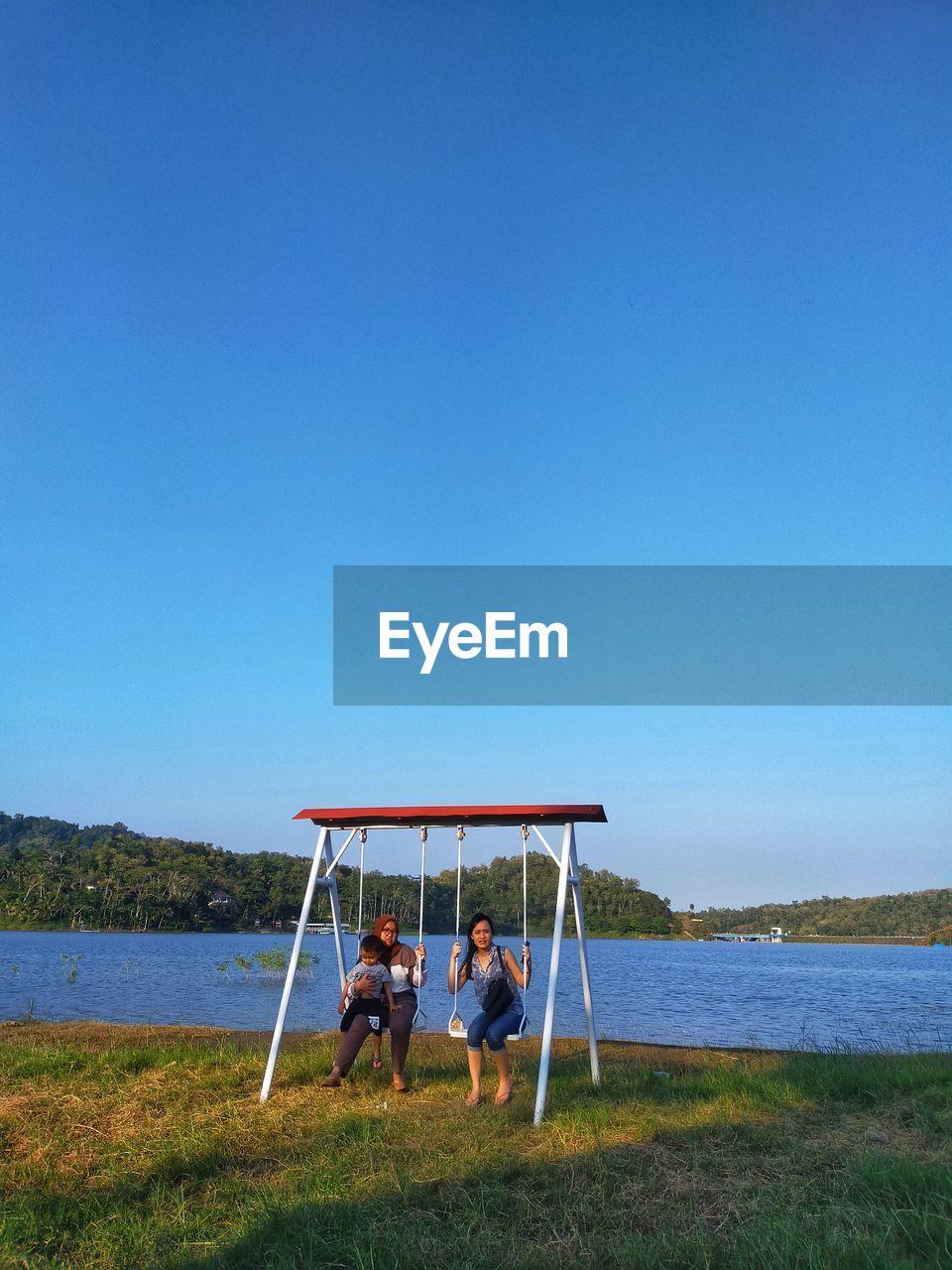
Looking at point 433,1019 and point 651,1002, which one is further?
point 651,1002

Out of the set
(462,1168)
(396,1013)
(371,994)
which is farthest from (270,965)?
(462,1168)

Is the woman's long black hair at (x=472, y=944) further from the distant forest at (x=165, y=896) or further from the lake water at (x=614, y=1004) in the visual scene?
the distant forest at (x=165, y=896)

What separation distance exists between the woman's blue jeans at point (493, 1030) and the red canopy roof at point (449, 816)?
1.74 metres

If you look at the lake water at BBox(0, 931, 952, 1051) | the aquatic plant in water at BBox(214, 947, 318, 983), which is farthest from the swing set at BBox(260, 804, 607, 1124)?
the aquatic plant in water at BBox(214, 947, 318, 983)

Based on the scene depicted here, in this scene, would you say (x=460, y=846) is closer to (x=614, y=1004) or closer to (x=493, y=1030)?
(x=493, y=1030)

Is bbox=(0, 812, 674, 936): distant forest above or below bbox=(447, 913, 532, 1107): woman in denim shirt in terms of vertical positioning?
above

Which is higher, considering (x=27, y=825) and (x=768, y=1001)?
(x=27, y=825)

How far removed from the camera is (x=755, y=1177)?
20.2 feet

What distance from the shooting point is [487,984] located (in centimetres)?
902

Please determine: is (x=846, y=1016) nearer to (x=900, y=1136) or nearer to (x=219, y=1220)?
(x=900, y=1136)

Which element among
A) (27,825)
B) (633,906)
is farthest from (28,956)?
(27,825)

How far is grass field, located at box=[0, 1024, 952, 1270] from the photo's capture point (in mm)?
5020

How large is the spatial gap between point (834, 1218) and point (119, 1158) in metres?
4.57

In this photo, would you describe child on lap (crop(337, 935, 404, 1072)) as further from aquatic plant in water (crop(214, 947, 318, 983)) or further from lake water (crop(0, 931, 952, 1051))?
aquatic plant in water (crop(214, 947, 318, 983))
